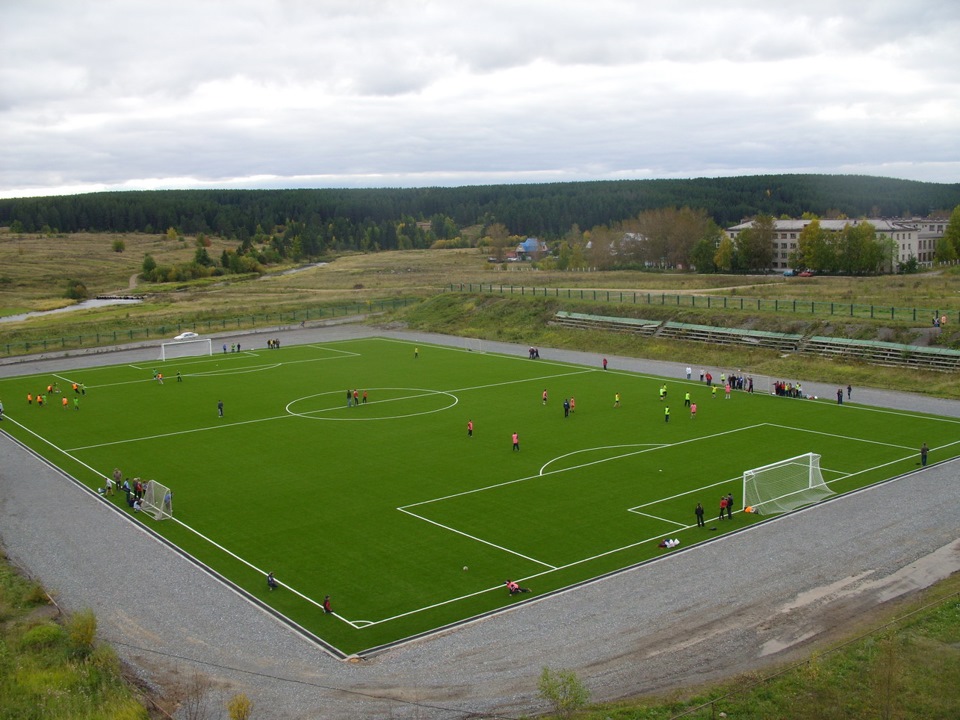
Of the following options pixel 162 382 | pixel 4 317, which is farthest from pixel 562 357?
pixel 4 317

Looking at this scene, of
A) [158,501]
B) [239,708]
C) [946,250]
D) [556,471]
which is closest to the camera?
[239,708]

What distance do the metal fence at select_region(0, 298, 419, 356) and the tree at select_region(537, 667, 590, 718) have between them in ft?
258

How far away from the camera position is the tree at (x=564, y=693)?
20438 mm

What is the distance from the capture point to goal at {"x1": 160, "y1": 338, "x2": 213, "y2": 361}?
85.1 m

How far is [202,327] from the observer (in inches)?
3979

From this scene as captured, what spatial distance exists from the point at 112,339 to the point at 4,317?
43.8 metres

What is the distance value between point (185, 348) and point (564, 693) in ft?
244

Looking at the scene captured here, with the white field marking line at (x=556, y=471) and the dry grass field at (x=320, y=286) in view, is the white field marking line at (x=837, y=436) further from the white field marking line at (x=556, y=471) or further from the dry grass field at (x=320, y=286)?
the dry grass field at (x=320, y=286)

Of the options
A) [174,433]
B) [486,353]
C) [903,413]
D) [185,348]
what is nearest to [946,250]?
Answer: [486,353]

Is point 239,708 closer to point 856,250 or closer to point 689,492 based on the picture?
point 689,492

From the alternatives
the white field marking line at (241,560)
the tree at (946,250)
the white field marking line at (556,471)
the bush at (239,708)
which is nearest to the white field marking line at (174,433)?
the white field marking line at (241,560)

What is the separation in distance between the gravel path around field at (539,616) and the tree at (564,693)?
52 centimetres

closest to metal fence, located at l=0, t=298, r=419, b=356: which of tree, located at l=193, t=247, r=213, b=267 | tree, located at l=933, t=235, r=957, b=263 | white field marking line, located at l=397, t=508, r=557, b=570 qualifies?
white field marking line, located at l=397, t=508, r=557, b=570

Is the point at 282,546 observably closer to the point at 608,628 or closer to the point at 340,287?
the point at 608,628
